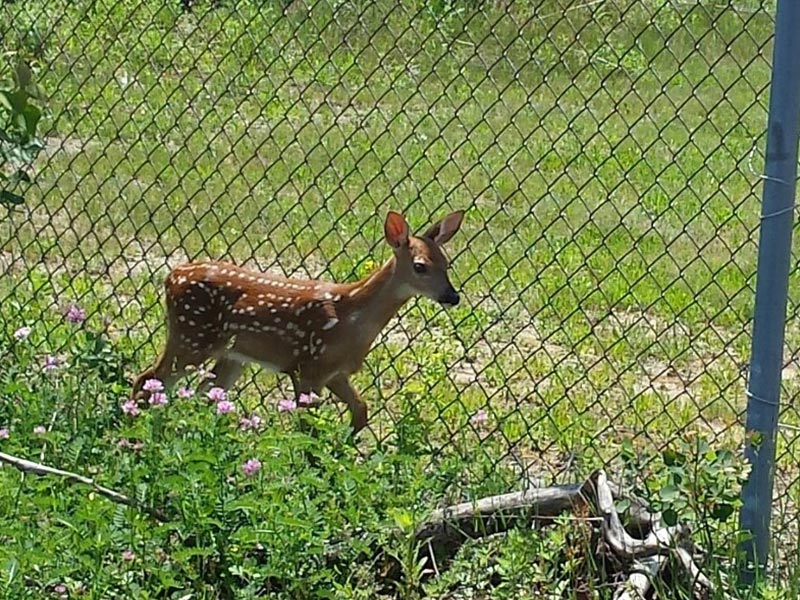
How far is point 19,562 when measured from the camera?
4066 millimetres

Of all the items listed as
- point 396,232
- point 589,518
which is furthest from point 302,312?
point 589,518

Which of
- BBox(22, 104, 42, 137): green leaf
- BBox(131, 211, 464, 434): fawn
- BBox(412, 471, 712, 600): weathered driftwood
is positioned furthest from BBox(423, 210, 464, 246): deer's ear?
BBox(22, 104, 42, 137): green leaf

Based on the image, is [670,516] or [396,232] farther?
[396,232]

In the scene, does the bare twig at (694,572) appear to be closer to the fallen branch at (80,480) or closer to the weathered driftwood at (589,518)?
the weathered driftwood at (589,518)

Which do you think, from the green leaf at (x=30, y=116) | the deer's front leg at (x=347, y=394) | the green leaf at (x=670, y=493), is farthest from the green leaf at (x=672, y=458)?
the green leaf at (x=30, y=116)

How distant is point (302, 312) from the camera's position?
6.12m

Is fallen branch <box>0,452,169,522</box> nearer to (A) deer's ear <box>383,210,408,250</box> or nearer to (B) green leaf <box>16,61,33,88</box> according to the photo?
(B) green leaf <box>16,61,33,88</box>

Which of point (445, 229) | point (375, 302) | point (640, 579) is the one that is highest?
point (445, 229)

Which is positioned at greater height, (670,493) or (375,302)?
(375,302)

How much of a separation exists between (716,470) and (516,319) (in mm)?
3352

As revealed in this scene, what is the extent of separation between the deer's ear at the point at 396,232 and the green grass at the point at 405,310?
0.22 metres

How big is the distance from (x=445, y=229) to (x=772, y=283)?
2.24 metres

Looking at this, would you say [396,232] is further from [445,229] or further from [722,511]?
[722,511]

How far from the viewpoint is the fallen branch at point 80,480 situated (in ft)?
14.6
